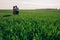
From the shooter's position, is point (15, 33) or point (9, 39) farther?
point (15, 33)

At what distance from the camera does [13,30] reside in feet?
16.1

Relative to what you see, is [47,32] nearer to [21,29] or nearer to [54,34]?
[54,34]

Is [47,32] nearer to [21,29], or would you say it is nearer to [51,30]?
[51,30]

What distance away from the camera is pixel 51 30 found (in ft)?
15.7

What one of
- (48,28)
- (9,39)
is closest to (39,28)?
(48,28)

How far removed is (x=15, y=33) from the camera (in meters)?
4.74

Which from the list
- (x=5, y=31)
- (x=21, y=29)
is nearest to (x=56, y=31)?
(x=21, y=29)

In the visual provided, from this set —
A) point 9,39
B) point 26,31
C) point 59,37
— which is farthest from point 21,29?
point 59,37

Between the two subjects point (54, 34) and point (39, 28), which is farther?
point (39, 28)

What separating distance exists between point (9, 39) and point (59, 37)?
3.61 ft

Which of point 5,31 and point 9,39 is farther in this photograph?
point 5,31

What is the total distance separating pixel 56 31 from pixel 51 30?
112 millimetres

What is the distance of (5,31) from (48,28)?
3.24 feet

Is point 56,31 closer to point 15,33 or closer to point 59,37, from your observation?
point 59,37
